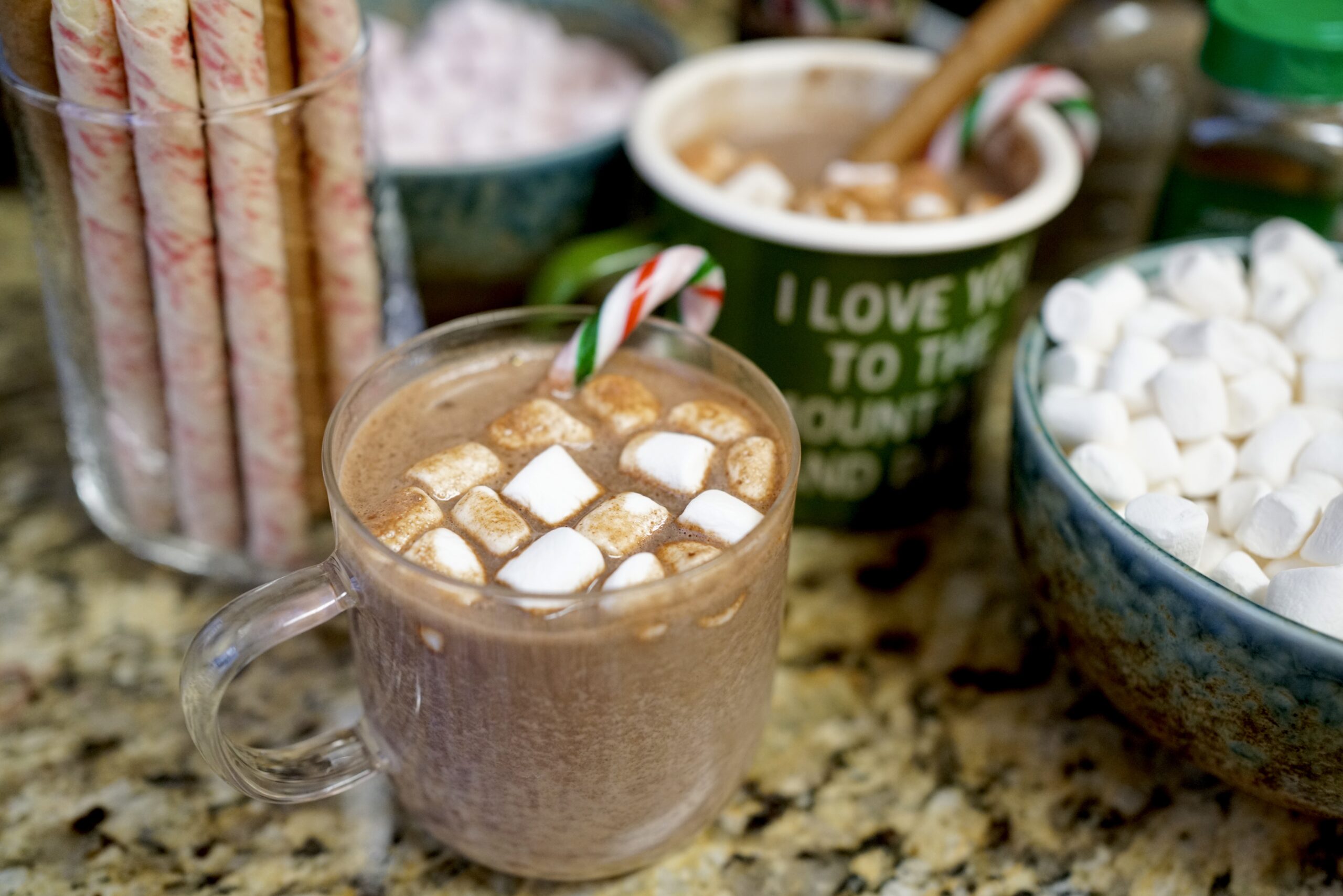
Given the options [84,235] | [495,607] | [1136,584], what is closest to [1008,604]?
[1136,584]

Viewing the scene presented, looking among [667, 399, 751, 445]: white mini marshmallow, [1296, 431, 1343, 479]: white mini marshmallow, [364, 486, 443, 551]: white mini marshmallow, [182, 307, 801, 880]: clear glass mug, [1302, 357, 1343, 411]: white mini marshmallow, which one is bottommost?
[182, 307, 801, 880]: clear glass mug

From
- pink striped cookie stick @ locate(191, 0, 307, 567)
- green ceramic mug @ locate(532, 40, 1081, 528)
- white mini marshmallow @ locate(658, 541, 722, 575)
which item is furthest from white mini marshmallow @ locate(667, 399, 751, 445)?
pink striped cookie stick @ locate(191, 0, 307, 567)

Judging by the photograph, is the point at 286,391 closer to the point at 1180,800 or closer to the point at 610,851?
the point at 610,851

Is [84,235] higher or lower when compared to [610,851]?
higher

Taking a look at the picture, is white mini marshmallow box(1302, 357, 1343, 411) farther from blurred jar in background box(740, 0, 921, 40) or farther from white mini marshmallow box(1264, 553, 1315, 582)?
blurred jar in background box(740, 0, 921, 40)

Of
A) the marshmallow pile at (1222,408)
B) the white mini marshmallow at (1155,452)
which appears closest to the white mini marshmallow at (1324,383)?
the marshmallow pile at (1222,408)

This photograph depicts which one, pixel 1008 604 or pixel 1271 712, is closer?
pixel 1271 712

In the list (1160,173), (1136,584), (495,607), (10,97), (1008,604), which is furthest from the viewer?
(1160,173)
